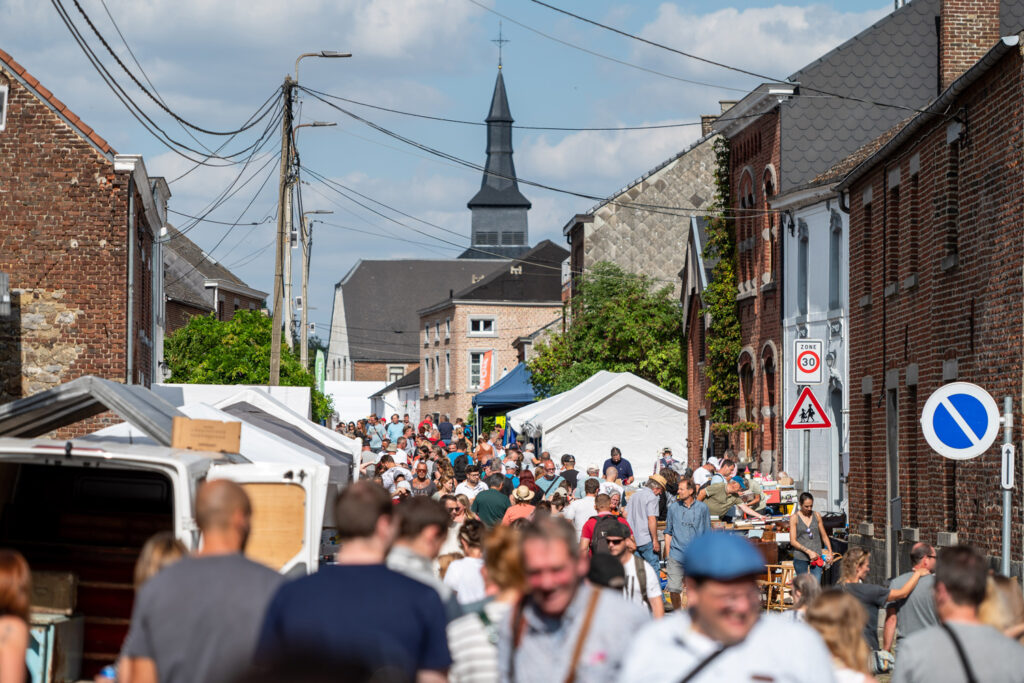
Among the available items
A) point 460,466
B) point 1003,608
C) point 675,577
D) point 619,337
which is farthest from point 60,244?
point 619,337

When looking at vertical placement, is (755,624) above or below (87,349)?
below

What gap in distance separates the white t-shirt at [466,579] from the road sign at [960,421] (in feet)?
13.6

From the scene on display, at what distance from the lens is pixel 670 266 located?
49.8 metres

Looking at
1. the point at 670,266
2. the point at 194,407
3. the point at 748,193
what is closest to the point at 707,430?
the point at 748,193

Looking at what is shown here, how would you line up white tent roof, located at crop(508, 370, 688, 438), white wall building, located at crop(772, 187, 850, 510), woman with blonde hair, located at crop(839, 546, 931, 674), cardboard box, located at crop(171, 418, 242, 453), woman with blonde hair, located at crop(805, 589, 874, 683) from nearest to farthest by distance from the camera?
woman with blonde hair, located at crop(805, 589, 874, 683), cardboard box, located at crop(171, 418, 242, 453), woman with blonde hair, located at crop(839, 546, 931, 674), white wall building, located at crop(772, 187, 850, 510), white tent roof, located at crop(508, 370, 688, 438)

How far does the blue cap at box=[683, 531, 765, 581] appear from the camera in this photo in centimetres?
470

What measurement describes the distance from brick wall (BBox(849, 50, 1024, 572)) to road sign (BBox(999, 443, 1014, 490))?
3092 mm

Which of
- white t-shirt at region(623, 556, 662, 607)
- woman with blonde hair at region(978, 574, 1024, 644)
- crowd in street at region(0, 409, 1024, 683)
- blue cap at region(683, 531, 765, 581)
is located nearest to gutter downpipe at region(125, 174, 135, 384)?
white t-shirt at region(623, 556, 662, 607)

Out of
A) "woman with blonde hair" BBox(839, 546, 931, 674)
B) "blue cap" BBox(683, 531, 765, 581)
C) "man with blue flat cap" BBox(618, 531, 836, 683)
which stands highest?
"blue cap" BBox(683, 531, 765, 581)

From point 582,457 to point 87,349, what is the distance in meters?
15.4

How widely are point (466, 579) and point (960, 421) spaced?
15.1ft

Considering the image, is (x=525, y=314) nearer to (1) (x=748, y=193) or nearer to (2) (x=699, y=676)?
(1) (x=748, y=193)

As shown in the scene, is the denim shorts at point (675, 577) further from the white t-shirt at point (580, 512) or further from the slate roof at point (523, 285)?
the slate roof at point (523, 285)

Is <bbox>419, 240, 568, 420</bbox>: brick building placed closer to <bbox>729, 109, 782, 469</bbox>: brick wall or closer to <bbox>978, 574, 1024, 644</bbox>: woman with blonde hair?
<bbox>729, 109, 782, 469</bbox>: brick wall
